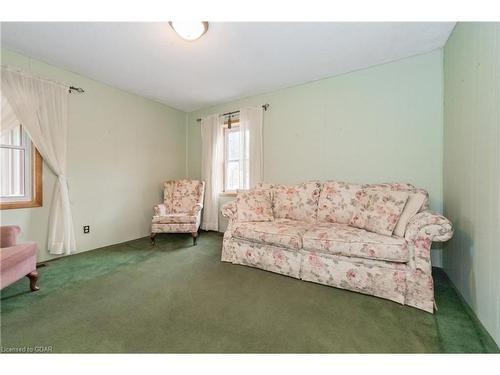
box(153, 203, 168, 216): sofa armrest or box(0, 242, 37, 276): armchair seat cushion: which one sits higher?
box(153, 203, 168, 216): sofa armrest

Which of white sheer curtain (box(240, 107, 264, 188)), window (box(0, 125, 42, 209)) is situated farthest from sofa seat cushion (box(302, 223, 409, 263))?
window (box(0, 125, 42, 209))

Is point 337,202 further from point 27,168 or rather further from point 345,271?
point 27,168

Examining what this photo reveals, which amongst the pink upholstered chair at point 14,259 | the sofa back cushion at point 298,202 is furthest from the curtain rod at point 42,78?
the sofa back cushion at point 298,202

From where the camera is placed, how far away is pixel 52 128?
249 centimetres

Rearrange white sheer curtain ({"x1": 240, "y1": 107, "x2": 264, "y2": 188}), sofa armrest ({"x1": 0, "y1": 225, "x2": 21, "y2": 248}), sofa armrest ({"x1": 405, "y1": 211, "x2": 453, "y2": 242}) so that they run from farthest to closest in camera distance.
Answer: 1. white sheer curtain ({"x1": 240, "y1": 107, "x2": 264, "y2": 188})
2. sofa armrest ({"x1": 0, "y1": 225, "x2": 21, "y2": 248})
3. sofa armrest ({"x1": 405, "y1": 211, "x2": 453, "y2": 242})

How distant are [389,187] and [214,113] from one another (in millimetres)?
3104

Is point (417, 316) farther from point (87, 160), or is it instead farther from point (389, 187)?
point (87, 160)

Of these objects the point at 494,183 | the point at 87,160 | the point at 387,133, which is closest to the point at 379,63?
the point at 387,133

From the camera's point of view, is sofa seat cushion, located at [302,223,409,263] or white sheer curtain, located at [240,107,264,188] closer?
sofa seat cushion, located at [302,223,409,263]

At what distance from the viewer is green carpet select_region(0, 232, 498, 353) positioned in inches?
47.2

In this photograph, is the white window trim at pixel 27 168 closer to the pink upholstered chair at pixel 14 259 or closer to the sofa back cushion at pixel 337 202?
the pink upholstered chair at pixel 14 259

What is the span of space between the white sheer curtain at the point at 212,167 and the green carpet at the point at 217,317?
5.46ft

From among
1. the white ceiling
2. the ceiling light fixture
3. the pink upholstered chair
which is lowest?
the pink upholstered chair

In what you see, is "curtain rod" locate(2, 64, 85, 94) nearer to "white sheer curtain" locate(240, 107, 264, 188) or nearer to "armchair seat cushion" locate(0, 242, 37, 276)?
"armchair seat cushion" locate(0, 242, 37, 276)
